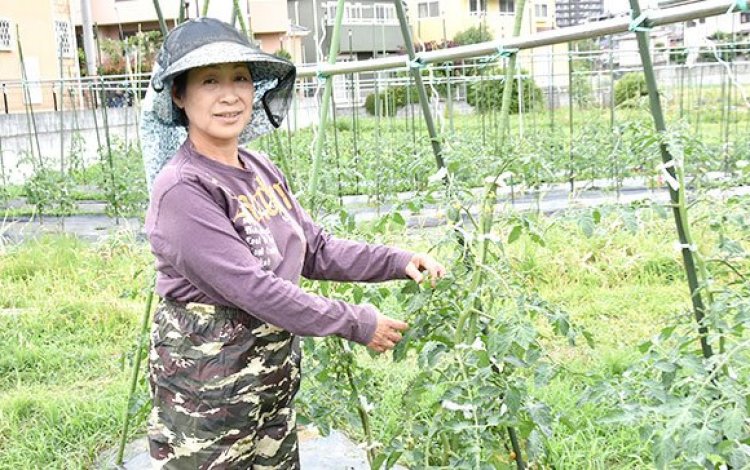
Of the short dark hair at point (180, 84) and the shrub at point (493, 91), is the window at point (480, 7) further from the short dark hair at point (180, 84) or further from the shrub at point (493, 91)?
the short dark hair at point (180, 84)

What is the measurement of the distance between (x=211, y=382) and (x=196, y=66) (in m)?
0.63

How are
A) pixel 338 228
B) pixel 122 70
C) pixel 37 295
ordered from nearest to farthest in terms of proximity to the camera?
pixel 338 228
pixel 37 295
pixel 122 70

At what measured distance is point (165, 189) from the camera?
165cm

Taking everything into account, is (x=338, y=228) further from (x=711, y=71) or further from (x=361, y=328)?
(x=711, y=71)

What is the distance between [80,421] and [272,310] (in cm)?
155

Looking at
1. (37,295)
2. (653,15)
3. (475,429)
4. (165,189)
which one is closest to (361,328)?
(475,429)

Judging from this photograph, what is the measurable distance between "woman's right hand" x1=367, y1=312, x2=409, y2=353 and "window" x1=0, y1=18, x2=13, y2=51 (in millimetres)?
13920

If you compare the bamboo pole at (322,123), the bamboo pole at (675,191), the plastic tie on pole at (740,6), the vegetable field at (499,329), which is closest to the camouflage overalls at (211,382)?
the vegetable field at (499,329)

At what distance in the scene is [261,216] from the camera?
1.77 m

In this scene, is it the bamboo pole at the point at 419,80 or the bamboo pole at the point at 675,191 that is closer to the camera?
the bamboo pole at the point at 675,191

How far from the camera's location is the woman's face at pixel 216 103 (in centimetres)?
171

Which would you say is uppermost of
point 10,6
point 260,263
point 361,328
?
point 10,6

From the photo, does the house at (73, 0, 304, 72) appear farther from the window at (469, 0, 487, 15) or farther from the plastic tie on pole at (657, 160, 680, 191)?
the plastic tie on pole at (657, 160, 680, 191)

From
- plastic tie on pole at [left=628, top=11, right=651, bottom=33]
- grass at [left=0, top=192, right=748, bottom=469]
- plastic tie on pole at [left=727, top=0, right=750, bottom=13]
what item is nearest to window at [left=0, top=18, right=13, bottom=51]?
grass at [left=0, top=192, right=748, bottom=469]
